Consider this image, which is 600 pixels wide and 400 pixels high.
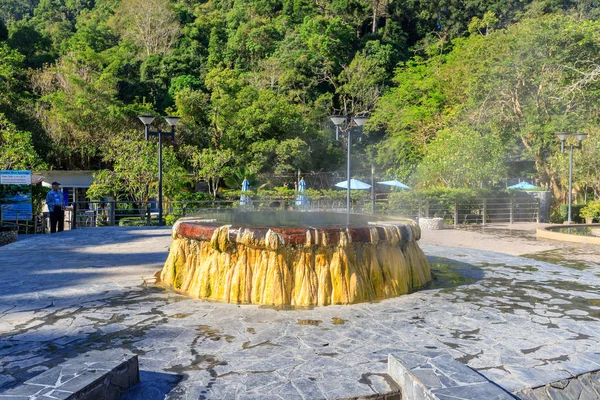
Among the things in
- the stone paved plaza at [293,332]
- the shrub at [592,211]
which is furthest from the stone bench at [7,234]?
the shrub at [592,211]

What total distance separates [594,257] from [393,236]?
246 inches

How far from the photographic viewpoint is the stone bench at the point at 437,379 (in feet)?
8.50

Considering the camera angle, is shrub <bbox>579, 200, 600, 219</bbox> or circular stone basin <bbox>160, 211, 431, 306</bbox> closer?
circular stone basin <bbox>160, 211, 431, 306</bbox>

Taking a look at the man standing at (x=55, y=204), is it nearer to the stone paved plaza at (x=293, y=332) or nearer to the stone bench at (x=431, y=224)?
the stone paved plaza at (x=293, y=332)

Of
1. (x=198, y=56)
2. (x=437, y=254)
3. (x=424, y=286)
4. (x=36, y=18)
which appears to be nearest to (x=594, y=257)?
(x=437, y=254)

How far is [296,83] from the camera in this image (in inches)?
1455

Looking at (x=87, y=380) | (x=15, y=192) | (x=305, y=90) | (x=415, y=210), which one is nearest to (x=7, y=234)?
(x=15, y=192)

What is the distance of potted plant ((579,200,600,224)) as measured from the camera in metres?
17.8

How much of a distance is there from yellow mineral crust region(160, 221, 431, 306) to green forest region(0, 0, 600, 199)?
13.9 m

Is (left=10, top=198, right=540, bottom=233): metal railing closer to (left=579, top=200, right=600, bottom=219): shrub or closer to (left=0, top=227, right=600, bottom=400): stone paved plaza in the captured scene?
(left=579, top=200, right=600, bottom=219): shrub

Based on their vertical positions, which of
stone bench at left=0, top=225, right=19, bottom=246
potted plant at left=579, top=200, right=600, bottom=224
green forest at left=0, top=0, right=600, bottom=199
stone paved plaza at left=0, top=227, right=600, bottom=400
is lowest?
stone paved plaza at left=0, top=227, right=600, bottom=400

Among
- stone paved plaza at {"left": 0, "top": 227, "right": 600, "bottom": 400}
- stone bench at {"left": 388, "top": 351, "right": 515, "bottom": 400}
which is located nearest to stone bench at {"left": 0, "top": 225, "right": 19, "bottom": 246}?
stone paved plaza at {"left": 0, "top": 227, "right": 600, "bottom": 400}

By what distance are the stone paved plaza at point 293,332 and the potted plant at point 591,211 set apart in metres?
12.6

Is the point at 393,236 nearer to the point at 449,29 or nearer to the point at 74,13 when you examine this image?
the point at 449,29
